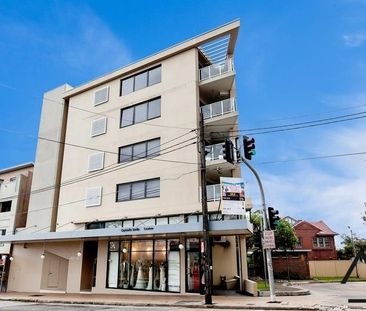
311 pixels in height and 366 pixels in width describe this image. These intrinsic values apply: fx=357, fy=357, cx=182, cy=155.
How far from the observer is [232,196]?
17438 mm

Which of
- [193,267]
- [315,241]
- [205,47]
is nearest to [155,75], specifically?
[205,47]

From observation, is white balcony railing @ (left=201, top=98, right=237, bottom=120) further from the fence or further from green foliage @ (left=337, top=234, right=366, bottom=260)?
green foliage @ (left=337, top=234, right=366, bottom=260)

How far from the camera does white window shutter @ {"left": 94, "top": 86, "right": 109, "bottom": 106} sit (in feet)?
95.9

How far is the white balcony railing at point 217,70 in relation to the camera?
2437 cm

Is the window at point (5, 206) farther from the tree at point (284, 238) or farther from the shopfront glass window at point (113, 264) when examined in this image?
the tree at point (284, 238)

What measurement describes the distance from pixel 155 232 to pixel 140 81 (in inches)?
501

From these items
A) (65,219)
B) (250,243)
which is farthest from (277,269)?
(65,219)

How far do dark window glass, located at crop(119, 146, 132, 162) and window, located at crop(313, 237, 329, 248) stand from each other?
36.9m

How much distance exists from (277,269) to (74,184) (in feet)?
86.3

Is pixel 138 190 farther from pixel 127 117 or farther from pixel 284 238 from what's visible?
pixel 284 238

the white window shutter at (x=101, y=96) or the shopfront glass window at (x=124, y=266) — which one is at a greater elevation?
the white window shutter at (x=101, y=96)

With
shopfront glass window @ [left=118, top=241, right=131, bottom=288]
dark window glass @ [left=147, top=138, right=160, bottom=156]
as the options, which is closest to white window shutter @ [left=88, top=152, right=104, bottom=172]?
dark window glass @ [left=147, top=138, right=160, bottom=156]

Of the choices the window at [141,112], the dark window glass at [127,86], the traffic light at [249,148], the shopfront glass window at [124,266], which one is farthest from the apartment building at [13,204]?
the traffic light at [249,148]

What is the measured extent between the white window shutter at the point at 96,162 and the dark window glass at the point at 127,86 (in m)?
5.34
